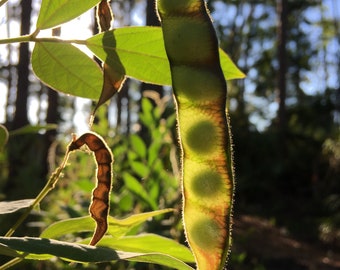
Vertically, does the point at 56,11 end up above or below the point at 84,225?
above

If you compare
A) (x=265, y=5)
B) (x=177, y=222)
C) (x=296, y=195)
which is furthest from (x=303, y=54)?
(x=177, y=222)

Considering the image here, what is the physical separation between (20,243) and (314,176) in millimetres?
11353

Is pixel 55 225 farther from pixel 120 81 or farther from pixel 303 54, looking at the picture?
pixel 303 54

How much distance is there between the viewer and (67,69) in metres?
0.65

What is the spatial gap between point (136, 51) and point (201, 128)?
160 mm

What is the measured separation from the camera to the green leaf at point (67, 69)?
63cm

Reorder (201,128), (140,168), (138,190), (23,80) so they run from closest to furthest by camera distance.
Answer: (201,128) < (138,190) < (140,168) < (23,80)

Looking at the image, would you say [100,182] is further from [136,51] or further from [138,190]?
[138,190]

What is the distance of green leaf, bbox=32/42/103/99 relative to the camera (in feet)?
2.06

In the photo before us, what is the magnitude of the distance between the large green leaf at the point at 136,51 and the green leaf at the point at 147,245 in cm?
17

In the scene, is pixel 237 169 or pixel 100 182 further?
pixel 237 169

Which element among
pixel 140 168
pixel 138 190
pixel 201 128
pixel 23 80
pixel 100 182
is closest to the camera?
pixel 201 128

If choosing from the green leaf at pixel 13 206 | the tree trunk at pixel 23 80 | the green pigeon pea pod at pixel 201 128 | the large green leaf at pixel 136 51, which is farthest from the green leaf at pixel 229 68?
the tree trunk at pixel 23 80

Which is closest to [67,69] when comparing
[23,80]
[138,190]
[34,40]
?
[34,40]
